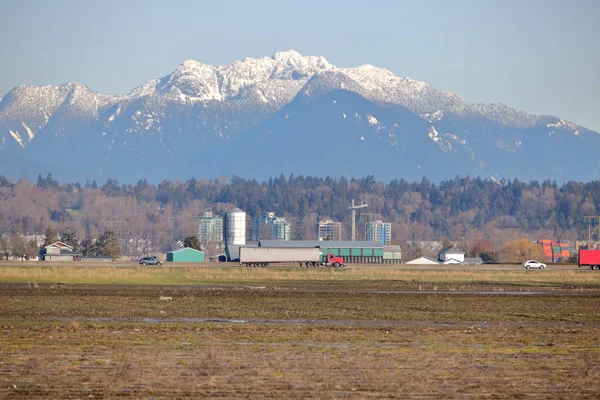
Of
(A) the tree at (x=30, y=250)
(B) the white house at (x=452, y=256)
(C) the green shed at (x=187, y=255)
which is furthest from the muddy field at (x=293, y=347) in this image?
(A) the tree at (x=30, y=250)

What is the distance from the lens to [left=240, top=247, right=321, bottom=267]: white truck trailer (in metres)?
127

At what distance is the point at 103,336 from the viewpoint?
32.9 meters

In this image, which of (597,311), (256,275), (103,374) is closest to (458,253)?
(256,275)

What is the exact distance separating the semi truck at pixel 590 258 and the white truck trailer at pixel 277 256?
33.1 m

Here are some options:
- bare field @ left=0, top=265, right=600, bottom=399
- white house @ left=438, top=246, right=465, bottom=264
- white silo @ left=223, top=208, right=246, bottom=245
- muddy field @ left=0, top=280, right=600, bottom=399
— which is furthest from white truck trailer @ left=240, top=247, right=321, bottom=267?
muddy field @ left=0, top=280, right=600, bottom=399

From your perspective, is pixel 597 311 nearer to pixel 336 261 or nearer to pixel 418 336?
pixel 418 336

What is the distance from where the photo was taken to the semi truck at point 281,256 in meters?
127

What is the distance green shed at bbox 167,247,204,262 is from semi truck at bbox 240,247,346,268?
123 ft

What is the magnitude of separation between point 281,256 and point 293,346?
96590 millimetres

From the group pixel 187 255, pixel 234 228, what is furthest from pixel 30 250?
pixel 187 255

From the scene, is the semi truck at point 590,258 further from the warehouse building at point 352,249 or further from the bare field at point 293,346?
the bare field at point 293,346

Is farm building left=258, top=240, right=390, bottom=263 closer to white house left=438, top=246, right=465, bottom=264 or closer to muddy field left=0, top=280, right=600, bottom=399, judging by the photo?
white house left=438, top=246, right=465, bottom=264

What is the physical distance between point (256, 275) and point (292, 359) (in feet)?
190

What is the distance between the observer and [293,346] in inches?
1239
